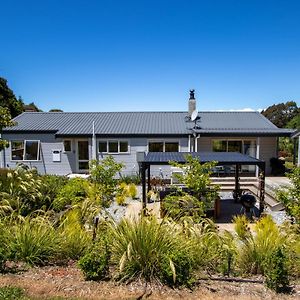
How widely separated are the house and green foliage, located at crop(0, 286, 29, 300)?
14314 mm

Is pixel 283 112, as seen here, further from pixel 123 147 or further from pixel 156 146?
pixel 123 147

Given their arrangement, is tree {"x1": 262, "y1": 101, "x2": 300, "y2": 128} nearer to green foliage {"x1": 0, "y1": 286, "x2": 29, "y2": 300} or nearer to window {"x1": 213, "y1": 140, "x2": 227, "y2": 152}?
window {"x1": 213, "y1": 140, "x2": 227, "y2": 152}

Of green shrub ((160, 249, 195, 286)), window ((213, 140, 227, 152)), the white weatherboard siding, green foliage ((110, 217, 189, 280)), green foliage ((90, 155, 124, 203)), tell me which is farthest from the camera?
the white weatherboard siding

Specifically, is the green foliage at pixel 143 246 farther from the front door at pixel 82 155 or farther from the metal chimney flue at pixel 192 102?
the metal chimney flue at pixel 192 102

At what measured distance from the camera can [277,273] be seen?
14.0ft

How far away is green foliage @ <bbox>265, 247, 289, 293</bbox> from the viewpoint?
4.26 m

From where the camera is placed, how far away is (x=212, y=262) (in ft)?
16.8

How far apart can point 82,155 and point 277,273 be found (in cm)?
1711

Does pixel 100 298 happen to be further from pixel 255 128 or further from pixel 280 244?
pixel 255 128

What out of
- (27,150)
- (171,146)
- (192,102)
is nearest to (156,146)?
(171,146)

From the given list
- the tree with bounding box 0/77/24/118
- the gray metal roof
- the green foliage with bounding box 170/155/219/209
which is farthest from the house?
the tree with bounding box 0/77/24/118

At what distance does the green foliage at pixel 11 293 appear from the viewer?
4008 millimetres

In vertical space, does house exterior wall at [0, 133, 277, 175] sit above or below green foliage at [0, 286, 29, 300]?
above

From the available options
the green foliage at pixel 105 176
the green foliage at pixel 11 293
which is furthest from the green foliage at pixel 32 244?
the green foliage at pixel 105 176
